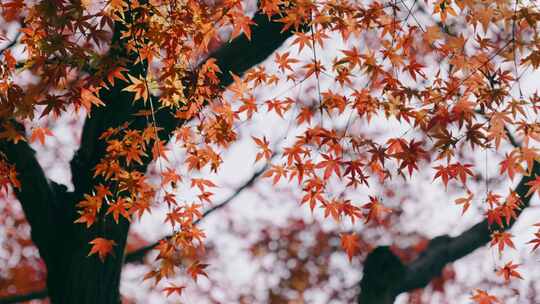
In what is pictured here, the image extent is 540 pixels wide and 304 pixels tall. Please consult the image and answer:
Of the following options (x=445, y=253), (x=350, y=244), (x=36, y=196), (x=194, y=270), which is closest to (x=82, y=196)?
(x=36, y=196)

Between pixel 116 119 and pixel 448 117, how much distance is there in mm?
2516

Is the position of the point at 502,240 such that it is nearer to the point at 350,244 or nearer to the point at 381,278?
the point at 350,244

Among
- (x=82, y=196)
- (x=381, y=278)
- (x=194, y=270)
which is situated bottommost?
(x=194, y=270)

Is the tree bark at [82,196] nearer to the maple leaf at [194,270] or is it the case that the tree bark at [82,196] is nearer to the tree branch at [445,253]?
the maple leaf at [194,270]

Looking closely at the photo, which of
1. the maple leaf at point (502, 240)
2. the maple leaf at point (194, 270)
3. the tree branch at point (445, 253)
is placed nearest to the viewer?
the maple leaf at point (194, 270)

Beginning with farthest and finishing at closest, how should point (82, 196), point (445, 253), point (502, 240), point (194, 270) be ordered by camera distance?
point (445, 253) → point (82, 196) → point (502, 240) → point (194, 270)

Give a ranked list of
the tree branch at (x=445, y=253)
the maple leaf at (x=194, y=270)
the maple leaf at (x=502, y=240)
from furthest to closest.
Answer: the tree branch at (x=445, y=253)
the maple leaf at (x=502, y=240)
the maple leaf at (x=194, y=270)

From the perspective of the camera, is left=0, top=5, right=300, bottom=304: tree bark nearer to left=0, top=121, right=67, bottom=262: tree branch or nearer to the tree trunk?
left=0, top=121, right=67, bottom=262: tree branch

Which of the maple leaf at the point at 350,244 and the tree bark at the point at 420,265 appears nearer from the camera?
the maple leaf at the point at 350,244

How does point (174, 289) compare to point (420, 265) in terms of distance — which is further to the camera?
point (420, 265)

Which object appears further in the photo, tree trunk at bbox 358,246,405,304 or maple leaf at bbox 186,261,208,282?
tree trunk at bbox 358,246,405,304

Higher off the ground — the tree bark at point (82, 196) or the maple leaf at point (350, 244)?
the tree bark at point (82, 196)

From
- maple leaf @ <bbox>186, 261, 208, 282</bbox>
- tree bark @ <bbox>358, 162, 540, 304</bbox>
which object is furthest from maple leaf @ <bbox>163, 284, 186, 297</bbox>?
tree bark @ <bbox>358, 162, 540, 304</bbox>

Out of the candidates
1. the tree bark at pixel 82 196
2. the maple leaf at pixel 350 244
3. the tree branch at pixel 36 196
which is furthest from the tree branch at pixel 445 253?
the tree branch at pixel 36 196
